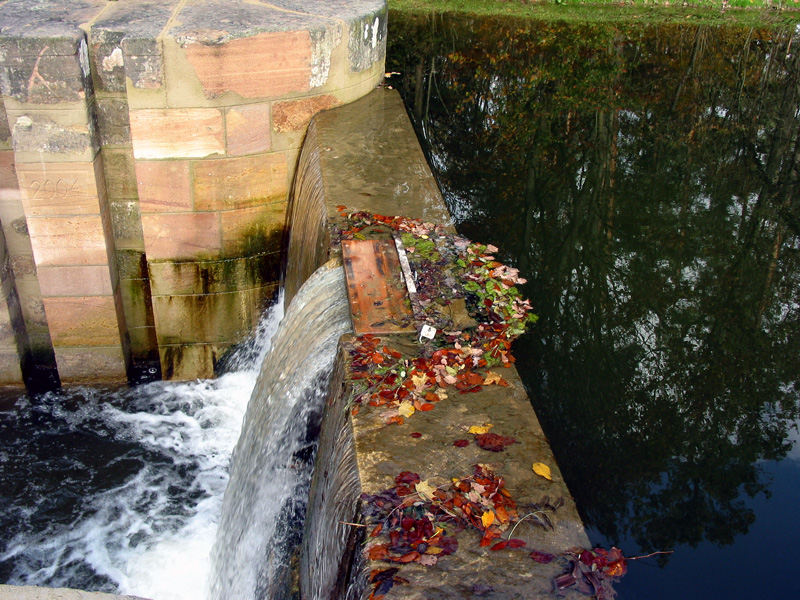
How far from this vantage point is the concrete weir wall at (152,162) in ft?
19.5

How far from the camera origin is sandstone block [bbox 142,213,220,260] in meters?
6.64

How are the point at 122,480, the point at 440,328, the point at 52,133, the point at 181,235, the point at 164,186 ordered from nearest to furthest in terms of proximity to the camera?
the point at 440,328 → the point at 52,133 → the point at 122,480 → the point at 164,186 → the point at 181,235

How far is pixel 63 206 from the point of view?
6277 mm

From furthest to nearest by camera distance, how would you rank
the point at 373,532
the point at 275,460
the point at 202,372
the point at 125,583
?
the point at 202,372, the point at 125,583, the point at 275,460, the point at 373,532

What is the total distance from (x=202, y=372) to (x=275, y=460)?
137 inches

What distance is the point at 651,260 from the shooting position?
7.80 meters

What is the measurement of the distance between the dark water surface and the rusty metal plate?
2074 mm

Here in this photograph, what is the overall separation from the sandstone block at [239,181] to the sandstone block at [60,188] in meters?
0.88

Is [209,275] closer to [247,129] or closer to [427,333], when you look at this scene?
[247,129]

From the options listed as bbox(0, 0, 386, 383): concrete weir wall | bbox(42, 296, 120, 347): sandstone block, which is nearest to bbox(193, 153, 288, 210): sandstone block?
bbox(0, 0, 386, 383): concrete weir wall

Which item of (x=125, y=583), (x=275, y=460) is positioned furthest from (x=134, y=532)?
(x=275, y=460)

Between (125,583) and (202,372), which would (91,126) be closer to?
(202,372)

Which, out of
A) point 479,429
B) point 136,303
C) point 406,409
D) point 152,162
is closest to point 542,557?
point 479,429

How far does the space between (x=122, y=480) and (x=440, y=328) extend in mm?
3645
